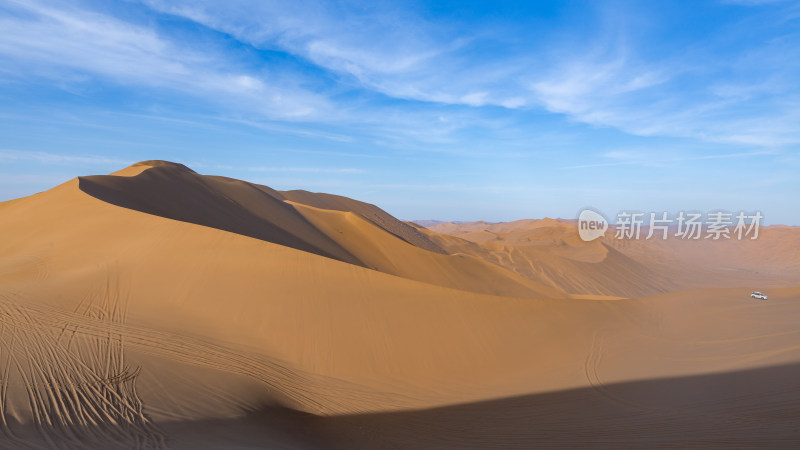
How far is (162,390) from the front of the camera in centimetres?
638

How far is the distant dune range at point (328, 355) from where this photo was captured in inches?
233

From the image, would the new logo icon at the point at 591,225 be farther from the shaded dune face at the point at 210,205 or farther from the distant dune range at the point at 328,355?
the shaded dune face at the point at 210,205

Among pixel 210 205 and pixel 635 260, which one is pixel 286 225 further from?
pixel 635 260

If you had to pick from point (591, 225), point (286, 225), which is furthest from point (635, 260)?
point (286, 225)

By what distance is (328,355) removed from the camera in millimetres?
8938

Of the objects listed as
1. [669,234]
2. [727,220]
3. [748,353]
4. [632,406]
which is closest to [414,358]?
[632,406]

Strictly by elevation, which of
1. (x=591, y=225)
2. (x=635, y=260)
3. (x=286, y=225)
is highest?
(x=591, y=225)

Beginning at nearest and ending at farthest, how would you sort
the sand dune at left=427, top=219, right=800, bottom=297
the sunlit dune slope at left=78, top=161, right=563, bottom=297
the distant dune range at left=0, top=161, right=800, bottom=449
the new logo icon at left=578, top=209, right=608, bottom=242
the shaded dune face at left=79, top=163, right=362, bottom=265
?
the distant dune range at left=0, top=161, right=800, bottom=449
the shaded dune face at left=79, top=163, right=362, bottom=265
the sunlit dune slope at left=78, top=161, right=563, bottom=297
the sand dune at left=427, top=219, right=800, bottom=297
the new logo icon at left=578, top=209, right=608, bottom=242

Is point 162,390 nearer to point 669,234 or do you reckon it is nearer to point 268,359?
point 268,359

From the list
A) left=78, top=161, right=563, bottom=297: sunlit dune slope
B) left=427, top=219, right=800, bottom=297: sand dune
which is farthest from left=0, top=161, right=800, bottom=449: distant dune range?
left=427, top=219, right=800, bottom=297: sand dune

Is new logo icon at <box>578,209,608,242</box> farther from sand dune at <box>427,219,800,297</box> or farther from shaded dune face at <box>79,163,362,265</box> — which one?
shaded dune face at <box>79,163,362,265</box>

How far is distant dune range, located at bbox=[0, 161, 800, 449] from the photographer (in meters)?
5.92

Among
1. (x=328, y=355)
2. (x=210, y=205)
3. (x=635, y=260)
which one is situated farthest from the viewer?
(x=635, y=260)

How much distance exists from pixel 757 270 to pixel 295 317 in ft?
183
